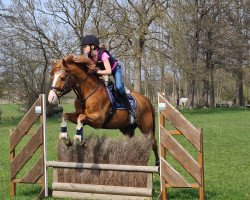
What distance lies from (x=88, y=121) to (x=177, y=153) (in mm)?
1644

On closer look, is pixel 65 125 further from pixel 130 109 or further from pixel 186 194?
pixel 186 194

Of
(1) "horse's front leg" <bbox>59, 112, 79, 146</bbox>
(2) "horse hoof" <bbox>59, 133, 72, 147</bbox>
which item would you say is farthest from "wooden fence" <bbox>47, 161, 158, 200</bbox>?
(1) "horse's front leg" <bbox>59, 112, 79, 146</bbox>

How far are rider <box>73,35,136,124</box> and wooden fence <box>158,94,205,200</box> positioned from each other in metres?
0.79

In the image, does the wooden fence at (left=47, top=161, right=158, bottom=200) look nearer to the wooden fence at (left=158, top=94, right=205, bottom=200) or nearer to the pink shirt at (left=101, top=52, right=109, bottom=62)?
the wooden fence at (left=158, top=94, right=205, bottom=200)

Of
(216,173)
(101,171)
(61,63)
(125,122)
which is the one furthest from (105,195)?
(216,173)

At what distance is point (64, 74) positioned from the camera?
7.60 meters

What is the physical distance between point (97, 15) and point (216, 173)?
27.3m

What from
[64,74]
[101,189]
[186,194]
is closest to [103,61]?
[64,74]

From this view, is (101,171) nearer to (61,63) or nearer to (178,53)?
(61,63)

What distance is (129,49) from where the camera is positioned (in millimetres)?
36125

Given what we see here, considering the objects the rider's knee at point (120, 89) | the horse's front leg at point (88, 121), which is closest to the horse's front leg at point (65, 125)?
the horse's front leg at point (88, 121)

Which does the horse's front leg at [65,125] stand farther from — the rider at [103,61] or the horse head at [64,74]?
the rider at [103,61]

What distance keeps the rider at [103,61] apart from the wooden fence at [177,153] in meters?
0.79

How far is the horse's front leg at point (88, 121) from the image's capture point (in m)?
7.38
